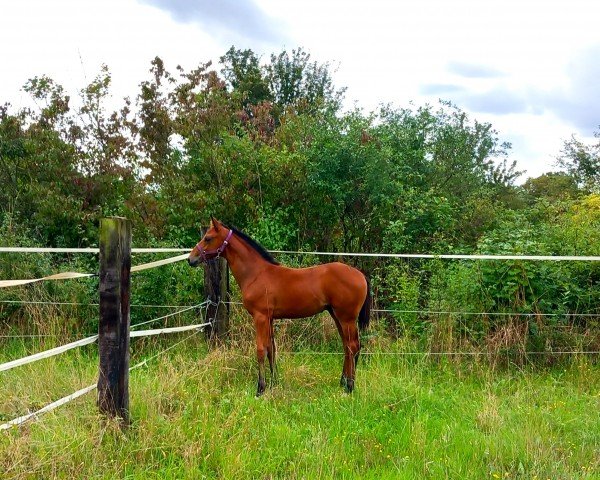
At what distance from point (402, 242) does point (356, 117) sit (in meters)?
2.24

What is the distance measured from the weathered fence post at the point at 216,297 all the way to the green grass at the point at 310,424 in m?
0.48

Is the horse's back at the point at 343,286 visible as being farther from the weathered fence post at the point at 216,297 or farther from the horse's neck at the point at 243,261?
the weathered fence post at the point at 216,297

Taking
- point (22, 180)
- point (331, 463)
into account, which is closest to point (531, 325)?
point (331, 463)

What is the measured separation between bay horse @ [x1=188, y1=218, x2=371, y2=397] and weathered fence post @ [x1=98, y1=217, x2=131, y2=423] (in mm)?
1545

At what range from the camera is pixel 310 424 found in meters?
4.11

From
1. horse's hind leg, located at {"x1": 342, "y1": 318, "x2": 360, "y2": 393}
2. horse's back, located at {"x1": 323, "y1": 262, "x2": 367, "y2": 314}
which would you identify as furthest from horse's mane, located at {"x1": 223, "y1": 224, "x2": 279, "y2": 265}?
horse's hind leg, located at {"x1": 342, "y1": 318, "x2": 360, "y2": 393}

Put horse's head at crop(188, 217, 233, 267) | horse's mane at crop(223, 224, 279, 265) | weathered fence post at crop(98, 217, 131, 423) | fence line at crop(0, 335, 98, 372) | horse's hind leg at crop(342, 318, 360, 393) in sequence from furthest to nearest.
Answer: horse's mane at crop(223, 224, 279, 265) < horse's head at crop(188, 217, 233, 267) < horse's hind leg at crop(342, 318, 360, 393) < weathered fence post at crop(98, 217, 131, 423) < fence line at crop(0, 335, 98, 372)

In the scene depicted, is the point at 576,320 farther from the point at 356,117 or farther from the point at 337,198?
the point at 356,117

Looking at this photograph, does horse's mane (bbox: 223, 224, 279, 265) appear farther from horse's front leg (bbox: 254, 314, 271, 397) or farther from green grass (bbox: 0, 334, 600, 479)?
green grass (bbox: 0, 334, 600, 479)

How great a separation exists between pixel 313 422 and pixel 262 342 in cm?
107

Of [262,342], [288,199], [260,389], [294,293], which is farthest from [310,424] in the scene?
[288,199]

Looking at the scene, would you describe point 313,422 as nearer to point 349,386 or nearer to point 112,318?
point 349,386

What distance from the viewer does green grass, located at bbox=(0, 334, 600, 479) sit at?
332 centimetres

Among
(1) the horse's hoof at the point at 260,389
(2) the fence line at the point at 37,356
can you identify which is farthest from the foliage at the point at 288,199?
(2) the fence line at the point at 37,356
